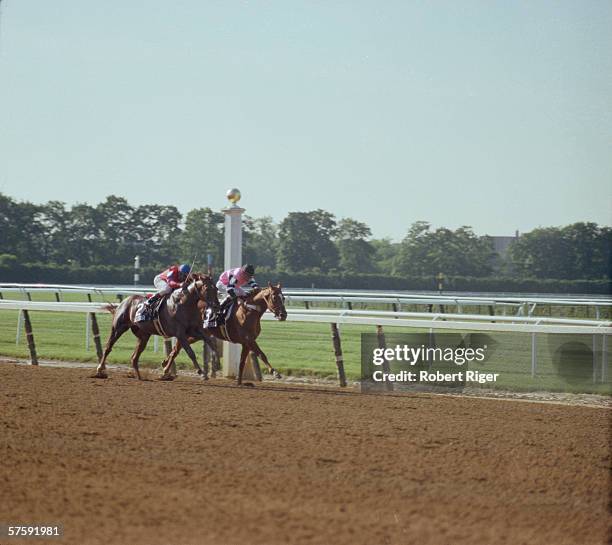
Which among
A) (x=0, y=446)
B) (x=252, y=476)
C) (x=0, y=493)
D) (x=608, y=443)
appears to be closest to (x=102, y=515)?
(x=0, y=493)

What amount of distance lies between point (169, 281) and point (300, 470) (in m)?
6.78

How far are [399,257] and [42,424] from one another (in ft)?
133

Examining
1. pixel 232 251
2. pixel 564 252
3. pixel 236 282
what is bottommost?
pixel 236 282

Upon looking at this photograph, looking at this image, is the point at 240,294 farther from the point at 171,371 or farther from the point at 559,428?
the point at 559,428

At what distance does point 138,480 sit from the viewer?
19.1 ft

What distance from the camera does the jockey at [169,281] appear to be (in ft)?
41.2

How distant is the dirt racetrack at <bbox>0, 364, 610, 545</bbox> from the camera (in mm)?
4871

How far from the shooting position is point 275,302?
11844 mm

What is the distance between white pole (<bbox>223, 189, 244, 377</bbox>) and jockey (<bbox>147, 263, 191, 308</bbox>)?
2.13 ft

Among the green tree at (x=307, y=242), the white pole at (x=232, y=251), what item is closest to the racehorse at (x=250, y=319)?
the white pole at (x=232, y=251)

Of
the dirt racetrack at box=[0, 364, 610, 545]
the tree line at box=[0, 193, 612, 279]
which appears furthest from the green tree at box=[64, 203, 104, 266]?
the dirt racetrack at box=[0, 364, 610, 545]

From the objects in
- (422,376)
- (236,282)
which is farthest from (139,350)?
(422,376)

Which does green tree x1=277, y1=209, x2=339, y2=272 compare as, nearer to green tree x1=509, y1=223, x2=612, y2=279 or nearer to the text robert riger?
green tree x1=509, y1=223, x2=612, y2=279

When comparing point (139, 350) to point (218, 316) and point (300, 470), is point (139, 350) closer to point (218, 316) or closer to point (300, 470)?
point (218, 316)
